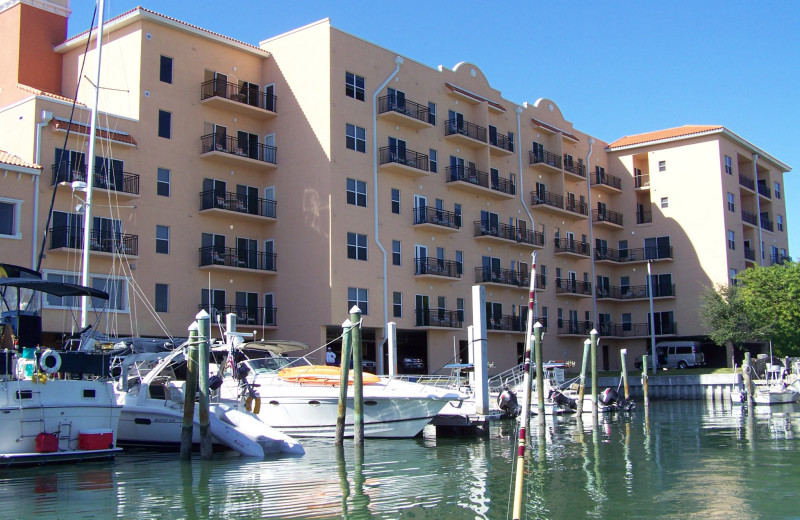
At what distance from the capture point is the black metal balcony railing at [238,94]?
4497 cm

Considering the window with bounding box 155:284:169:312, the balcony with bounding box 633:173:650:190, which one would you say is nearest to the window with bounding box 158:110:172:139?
the window with bounding box 155:284:169:312

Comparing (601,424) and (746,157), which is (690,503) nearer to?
(601,424)

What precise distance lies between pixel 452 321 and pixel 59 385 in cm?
3208

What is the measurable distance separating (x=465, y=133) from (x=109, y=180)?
22.7m

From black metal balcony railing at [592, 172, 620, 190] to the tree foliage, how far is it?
1236cm

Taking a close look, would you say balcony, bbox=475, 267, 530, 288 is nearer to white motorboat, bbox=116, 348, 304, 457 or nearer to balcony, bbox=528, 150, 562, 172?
balcony, bbox=528, 150, 562, 172

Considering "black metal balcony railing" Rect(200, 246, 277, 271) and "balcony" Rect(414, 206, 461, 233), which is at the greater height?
"balcony" Rect(414, 206, 461, 233)

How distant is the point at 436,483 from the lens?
18.9 meters

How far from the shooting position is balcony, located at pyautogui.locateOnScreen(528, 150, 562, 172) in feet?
199

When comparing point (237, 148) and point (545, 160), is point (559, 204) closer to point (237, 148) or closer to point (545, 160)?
point (545, 160)

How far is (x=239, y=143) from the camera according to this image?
46562mm

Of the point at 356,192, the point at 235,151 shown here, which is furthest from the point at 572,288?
the point at 235,151

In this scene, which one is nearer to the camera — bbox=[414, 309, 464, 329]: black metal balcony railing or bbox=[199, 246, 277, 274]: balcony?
bbox=[199, 246, 277, 274]: balcony

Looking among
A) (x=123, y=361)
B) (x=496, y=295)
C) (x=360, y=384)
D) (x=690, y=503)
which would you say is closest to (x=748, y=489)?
(x=690, y=503)
